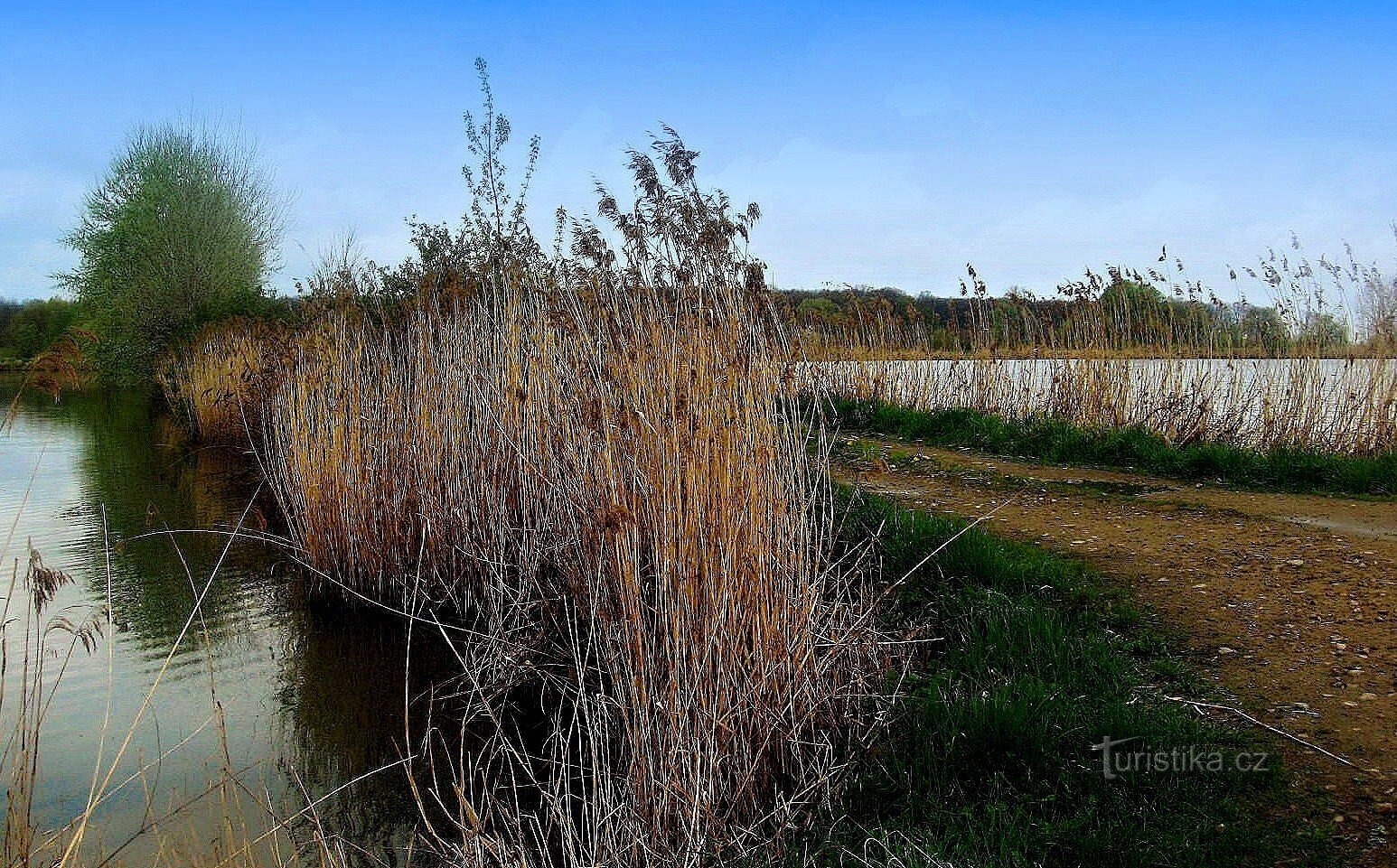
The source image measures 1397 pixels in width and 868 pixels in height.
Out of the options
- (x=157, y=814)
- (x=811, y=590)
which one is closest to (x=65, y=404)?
(x=157, y=814)

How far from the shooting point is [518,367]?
15.9 feet

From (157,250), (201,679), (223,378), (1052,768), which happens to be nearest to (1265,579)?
(1052,768)

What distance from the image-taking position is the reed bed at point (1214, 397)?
25.4ft

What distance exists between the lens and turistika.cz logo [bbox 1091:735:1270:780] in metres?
2.94

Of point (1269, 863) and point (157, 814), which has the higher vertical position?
point (1269, 863)

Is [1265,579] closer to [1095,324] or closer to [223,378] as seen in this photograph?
[1095,324]

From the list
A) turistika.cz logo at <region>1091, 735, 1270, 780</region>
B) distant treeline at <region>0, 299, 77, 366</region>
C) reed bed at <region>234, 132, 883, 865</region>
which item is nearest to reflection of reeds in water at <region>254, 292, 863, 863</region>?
reed bed at <region>234, 132, 883, 865</region>

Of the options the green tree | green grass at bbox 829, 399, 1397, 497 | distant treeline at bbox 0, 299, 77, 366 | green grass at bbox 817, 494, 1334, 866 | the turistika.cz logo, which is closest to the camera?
green grass at bbox 817, 494, 1334, 866

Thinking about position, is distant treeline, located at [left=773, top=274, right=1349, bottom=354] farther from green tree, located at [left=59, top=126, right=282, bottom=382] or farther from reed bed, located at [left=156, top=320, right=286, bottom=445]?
green tree, located at [left=59, top=126, right=282, bottom=382]

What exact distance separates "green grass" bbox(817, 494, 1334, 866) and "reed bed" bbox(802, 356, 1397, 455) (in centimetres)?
418

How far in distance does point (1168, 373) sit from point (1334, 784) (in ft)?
22.8

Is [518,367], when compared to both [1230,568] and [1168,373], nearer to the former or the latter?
[1230,568]

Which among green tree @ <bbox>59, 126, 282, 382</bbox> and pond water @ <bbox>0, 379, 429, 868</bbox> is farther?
green tree @ <bbox>59, 126, 282, 382</bbox>

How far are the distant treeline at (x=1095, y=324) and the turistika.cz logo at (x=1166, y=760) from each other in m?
5.22
